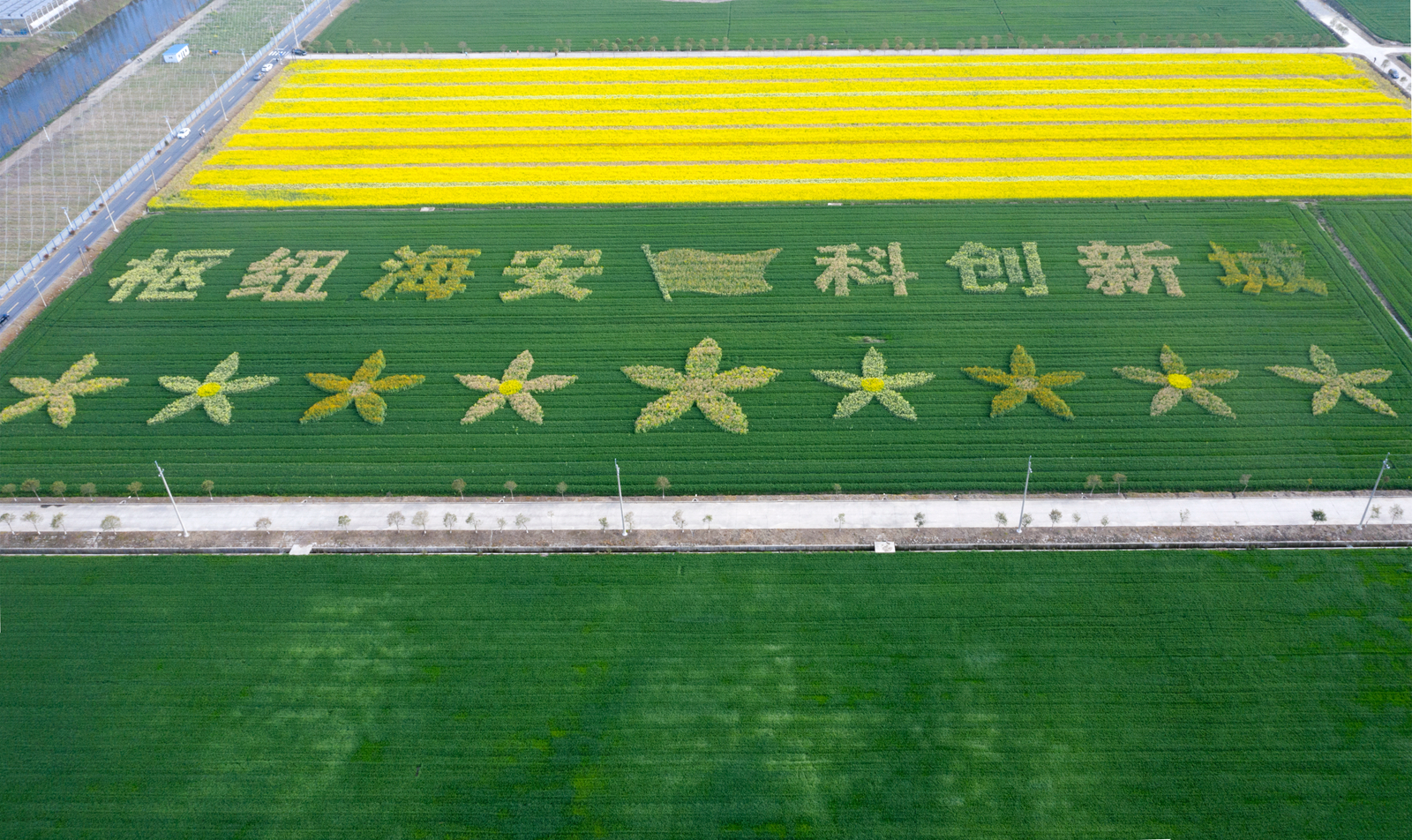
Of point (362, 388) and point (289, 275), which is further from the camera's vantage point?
point (289, 275)

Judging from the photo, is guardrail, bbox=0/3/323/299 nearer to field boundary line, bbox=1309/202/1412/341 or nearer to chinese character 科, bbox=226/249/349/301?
chinese character 科, bbox=226/249/349/301

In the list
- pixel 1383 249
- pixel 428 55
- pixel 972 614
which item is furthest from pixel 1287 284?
pixel 428 55

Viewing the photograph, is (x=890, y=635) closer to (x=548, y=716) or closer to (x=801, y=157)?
(x=548, y=716)

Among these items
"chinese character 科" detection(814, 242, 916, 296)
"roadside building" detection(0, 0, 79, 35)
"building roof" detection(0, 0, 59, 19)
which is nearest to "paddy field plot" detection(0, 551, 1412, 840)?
"chinese character 科" detection(814, 242, 916, 296)

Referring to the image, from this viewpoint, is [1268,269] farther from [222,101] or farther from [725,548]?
[222,101]

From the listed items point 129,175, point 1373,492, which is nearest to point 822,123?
point 1373,492

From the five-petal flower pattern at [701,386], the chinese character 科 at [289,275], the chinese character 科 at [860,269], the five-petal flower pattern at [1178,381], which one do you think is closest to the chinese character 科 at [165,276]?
the chinese character 科 at [289,275]

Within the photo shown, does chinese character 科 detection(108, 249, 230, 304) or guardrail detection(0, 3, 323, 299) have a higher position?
guardrail detection(0, 3, 323, 299)
